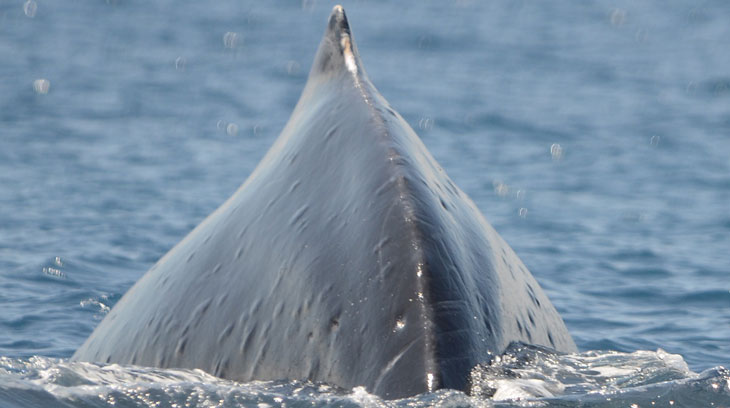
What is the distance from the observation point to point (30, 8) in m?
33.4

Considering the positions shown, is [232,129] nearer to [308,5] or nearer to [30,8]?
[30,8]

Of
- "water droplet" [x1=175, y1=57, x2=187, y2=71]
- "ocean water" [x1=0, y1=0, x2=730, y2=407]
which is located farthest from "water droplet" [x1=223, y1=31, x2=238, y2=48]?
"water droplet" [x1=175, y1=57, x2=187, y2=71]

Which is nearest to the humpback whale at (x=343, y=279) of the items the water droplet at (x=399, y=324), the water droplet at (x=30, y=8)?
the water droplet at (x=399, y=324)

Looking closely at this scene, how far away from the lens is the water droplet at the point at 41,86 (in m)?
21.7

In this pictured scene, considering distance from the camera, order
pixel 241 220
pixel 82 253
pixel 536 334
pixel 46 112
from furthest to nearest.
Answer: pixel 46 112
pixel 82 253
pixel 241 220
pixel 536 334

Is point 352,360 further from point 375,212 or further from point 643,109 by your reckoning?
point 643,109

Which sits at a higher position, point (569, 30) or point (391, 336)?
point (569, 30)

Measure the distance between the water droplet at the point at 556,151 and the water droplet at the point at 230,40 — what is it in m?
12.4

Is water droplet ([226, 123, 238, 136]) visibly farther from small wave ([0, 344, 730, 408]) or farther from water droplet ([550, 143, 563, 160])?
small wave ([0, 344, 730, 408])

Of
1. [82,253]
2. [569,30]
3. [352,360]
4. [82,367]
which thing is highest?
[569,30]

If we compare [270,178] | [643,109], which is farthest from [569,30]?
[270,178]

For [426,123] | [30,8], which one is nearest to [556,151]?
[426,123]

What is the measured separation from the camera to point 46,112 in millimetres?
19797

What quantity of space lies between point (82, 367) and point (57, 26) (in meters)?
28.2
